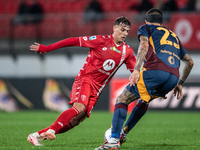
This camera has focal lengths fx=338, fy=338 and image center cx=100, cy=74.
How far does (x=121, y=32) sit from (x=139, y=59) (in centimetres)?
111

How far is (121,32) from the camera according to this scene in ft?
18.1

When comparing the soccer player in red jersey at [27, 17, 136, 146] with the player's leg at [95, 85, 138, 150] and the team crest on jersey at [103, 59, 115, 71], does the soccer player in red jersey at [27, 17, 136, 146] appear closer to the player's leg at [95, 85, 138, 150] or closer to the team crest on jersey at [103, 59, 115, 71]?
the team crest on jersey at [103, 59, 115, 71]

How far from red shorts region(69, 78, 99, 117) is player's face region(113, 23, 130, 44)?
2.75 feet

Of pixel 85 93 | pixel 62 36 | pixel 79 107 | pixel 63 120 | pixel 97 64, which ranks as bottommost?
pixel 62 36

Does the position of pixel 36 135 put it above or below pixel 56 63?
above

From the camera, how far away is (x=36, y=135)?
5.12m

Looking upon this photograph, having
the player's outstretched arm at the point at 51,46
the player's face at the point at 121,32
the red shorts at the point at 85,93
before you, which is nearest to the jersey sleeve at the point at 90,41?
the player's outstretched arm at the point at 51,46

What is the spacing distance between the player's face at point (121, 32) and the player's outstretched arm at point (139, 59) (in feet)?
2.68

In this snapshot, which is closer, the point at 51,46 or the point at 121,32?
the point at 51,46

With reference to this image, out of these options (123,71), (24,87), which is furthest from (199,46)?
(24,87)

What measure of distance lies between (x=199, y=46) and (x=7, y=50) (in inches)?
328

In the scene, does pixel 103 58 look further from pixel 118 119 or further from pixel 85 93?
pixel 118 119

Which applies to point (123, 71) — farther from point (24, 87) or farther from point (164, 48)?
point (164, 48)

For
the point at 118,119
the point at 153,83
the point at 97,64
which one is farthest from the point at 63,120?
the point at 153,83
